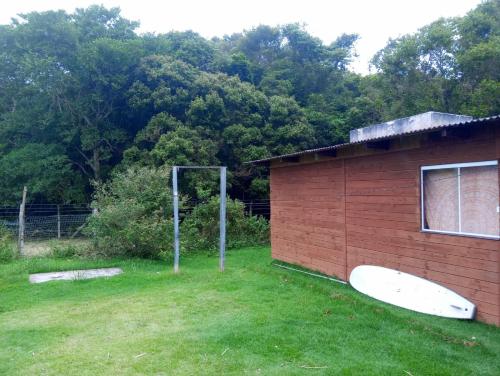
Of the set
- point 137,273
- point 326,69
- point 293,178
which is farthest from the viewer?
point 326,69

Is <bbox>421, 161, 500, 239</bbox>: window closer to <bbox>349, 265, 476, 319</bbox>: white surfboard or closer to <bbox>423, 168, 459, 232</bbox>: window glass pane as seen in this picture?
<bbox>423, 168, 459, 232</bbox>: window glass pane

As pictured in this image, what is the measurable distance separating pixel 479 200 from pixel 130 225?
7.47 metres

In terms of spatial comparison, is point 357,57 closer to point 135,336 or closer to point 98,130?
point 98,130

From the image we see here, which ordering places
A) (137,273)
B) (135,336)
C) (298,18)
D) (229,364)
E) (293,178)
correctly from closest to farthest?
(229,364) < (135,336) < (137,273) < (293,178) < (298,18)

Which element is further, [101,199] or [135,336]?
[101,199]

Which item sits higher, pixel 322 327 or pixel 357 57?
pixel 357 57

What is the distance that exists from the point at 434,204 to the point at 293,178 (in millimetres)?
4052

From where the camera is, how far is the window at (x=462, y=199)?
5305 mm

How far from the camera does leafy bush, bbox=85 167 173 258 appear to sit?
1029cm

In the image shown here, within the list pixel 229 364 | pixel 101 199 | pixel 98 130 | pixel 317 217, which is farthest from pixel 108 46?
pixel 229 364

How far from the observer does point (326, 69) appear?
2609cm

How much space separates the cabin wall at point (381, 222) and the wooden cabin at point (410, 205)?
1 centimetres

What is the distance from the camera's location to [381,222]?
717 cm

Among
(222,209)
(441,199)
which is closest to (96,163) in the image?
(222,209)
